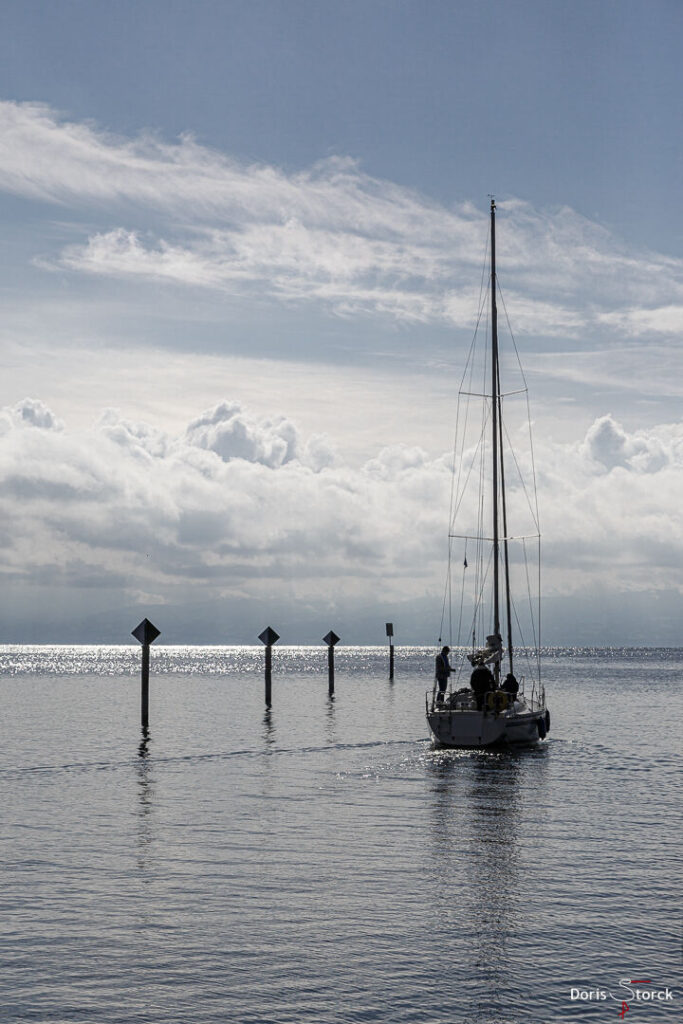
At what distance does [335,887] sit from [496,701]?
21399 mm

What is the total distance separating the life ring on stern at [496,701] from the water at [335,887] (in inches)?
73.0

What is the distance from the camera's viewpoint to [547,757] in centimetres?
3500

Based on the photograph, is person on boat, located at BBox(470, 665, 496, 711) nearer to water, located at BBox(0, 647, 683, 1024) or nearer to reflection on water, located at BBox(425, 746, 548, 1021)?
water, located at BBox(0, 647, 683, 1024)

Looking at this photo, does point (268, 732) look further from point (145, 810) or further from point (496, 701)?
point (145, 810)

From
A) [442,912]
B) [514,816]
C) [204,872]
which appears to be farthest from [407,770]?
[442,912]

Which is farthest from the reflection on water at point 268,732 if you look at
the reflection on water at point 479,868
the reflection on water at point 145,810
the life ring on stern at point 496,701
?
the life ring on stern at point 496,701

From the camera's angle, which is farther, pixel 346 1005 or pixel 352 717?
pixel 352 717

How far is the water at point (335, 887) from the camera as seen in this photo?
1143 centimetres

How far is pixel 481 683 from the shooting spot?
3691 cm

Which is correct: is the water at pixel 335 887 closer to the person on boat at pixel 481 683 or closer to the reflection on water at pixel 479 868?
the reflection on water at pixel 479 868

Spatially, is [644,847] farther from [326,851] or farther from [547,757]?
[547,757]

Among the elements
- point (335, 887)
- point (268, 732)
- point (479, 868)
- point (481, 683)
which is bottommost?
point (268, 732)

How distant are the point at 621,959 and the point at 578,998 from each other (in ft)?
4.99

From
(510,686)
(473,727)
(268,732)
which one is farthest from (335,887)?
(268,732)
